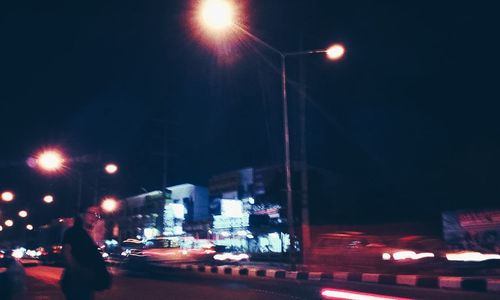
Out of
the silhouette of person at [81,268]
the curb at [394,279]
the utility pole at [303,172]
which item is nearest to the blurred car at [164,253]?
the curb at [394,279]

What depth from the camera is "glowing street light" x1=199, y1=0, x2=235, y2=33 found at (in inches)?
612

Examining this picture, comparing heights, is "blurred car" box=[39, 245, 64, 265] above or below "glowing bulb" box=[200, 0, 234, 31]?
below

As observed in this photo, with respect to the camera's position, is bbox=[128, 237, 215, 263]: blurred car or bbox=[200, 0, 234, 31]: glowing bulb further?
bbox=[128, 237, 215, 263]: blurred car

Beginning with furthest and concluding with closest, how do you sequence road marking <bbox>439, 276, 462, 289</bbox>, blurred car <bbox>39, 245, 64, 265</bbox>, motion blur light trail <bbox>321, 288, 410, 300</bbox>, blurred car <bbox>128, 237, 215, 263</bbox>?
blurred car <bbox>39, 245, 64, 265</bbox>, blurred car <bbox>128, 237, 215, 263</bbox>, road marking <bbox>439, 276, 462, 289</bbox>, motion blur light trail <bbox>321, 288, 410, 300</bbox>

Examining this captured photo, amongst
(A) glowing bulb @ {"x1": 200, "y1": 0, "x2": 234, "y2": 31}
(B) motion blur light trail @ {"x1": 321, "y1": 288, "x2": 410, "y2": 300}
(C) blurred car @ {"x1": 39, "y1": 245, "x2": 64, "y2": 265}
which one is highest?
(A) glowing bulb @ {"x1": 200, "y1": 0, "x2": 234, "y2": 31}

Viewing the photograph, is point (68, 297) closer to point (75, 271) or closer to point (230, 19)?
point (75, 271)

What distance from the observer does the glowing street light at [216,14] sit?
51.0 feet

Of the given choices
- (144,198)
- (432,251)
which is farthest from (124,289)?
(144,198)

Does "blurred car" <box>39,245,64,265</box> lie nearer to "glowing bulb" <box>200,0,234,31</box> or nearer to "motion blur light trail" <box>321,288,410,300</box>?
"glowing bulb" <box>200,0,234,31</box>

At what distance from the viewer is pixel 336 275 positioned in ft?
58.3

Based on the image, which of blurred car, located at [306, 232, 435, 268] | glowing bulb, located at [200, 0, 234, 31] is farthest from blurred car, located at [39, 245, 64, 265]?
glowing bulb, located at [200, 0, 234, 31]

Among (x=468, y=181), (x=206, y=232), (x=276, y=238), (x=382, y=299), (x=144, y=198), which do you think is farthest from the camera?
(x=144, y=198)

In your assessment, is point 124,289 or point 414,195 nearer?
point 124,289

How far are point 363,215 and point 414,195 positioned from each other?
5.35 metres
